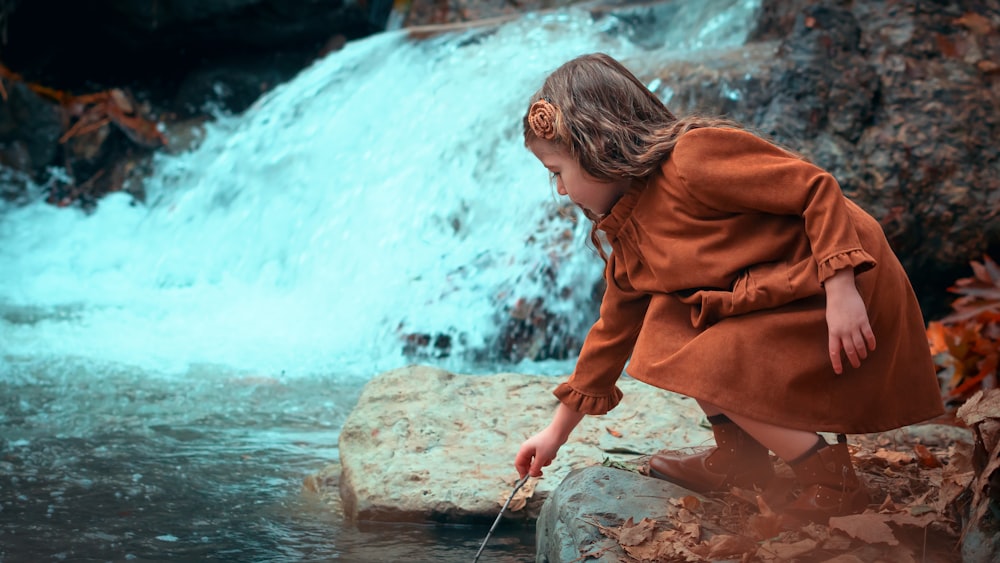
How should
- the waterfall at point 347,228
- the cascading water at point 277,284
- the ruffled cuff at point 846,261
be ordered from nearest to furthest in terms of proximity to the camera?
the ruffled cuff at point 846,261 < the cascading water at point 277,284 < the waterfall at point 347,228

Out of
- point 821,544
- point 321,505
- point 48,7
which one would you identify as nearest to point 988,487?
point 821,544

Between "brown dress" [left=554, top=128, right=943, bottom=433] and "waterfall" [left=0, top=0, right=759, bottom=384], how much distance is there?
8.87 ft

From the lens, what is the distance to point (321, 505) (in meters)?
2.86

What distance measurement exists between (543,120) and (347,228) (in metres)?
4.51

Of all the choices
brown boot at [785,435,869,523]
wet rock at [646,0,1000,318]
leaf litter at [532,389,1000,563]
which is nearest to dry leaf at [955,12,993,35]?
wet rock at [646,0,1000,318]

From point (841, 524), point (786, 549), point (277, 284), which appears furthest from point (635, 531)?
point (277, 284)

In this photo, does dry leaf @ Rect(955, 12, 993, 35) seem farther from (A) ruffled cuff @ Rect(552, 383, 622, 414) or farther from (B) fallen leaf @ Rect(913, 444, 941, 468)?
(A) ruffled cuff @ Rect(552, 383, 622, 414)

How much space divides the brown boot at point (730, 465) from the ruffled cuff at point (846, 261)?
0.55m

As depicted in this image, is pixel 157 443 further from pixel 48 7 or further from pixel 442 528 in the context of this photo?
pixel 48 7

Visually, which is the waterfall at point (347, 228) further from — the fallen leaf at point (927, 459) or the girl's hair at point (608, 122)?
the girl's hair at point (608, 122)

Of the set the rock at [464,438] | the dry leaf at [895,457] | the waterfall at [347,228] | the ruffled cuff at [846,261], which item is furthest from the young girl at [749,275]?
the waterfall at [347,228]

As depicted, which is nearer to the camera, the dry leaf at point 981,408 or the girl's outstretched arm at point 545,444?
the dry leaf at point 981,408

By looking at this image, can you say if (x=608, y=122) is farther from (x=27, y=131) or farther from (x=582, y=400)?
(x=27, y=131)

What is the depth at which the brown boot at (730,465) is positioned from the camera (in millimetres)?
2252
